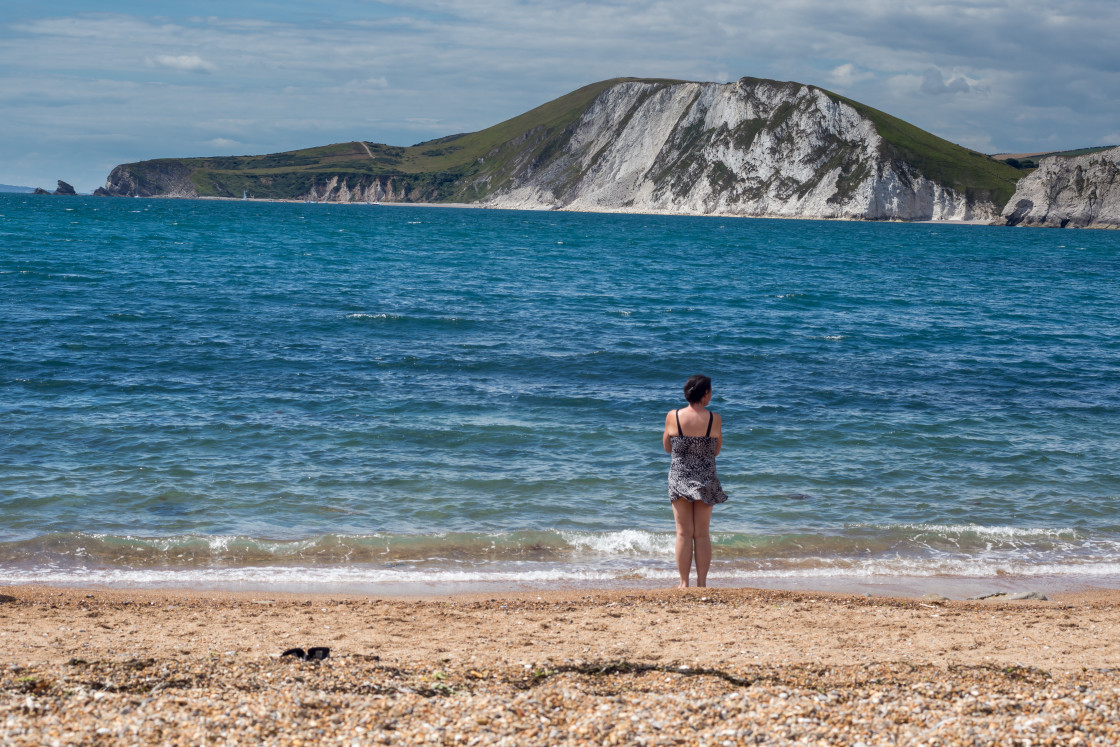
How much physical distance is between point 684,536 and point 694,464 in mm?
801

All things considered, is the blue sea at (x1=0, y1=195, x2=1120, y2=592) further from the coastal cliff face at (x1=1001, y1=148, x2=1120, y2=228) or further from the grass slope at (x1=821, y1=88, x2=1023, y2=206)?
the grass slope at (x1=821, y1=88, x2=1023, y2=206)

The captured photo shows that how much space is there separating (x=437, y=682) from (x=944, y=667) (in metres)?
3.65

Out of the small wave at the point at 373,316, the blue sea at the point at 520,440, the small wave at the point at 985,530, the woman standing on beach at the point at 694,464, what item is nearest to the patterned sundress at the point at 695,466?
the woman standing on beach at the point at 694,464

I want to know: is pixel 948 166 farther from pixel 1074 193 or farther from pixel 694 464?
pixel 694 464

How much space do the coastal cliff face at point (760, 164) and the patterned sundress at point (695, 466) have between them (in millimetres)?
167785

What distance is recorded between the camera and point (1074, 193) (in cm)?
14412

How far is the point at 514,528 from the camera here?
36.9 ft

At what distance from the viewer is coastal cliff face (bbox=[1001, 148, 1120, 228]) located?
141 meters

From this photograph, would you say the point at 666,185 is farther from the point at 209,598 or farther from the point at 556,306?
the point at 209,598

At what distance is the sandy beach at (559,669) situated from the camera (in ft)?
15.8

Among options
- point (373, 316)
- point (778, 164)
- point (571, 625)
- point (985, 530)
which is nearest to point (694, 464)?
point (571, 625)

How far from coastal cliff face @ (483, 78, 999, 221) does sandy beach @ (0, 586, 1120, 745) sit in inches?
6636

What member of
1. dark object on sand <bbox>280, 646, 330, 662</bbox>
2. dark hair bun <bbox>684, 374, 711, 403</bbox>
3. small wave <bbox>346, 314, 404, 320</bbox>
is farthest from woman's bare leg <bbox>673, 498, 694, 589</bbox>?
small wave <bbox>346, 314, 404, 320</bbox>

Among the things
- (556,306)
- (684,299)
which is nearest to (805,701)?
(556,306)
